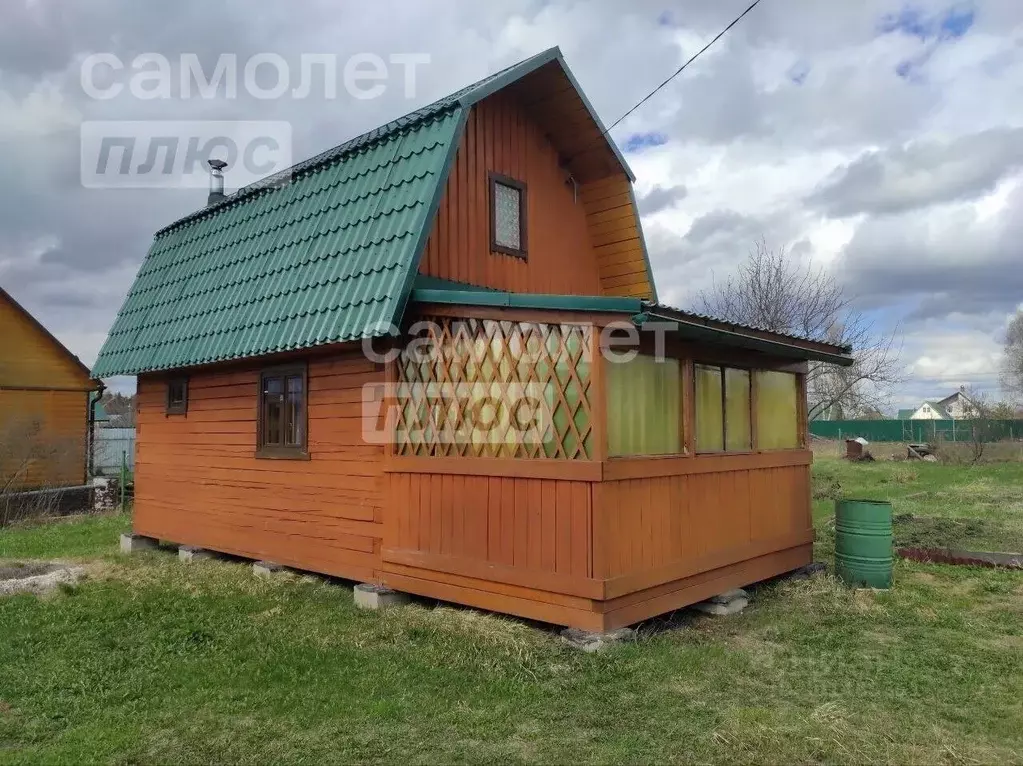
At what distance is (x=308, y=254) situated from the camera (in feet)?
27.4

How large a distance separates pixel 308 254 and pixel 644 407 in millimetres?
4131

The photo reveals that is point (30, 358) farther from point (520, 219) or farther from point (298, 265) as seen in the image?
point (520, 219)

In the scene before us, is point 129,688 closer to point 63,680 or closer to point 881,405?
point 63,680

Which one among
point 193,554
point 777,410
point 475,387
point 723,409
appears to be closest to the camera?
point 475,387

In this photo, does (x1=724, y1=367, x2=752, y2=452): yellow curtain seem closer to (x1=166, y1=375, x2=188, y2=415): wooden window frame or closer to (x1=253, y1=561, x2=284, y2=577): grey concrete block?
(x1=253, y1=561, x2=284, y2=577): grey concrete block

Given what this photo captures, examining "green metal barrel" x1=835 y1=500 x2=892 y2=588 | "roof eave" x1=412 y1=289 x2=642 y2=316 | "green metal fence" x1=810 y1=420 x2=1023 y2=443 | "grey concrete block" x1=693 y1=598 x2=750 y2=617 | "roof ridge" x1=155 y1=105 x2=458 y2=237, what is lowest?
"grey concrete block" x1=693 y1=598 x2=750 y2=617

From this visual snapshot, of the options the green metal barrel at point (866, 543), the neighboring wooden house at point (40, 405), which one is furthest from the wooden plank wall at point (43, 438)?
the green metal barrel at point (866, 543)

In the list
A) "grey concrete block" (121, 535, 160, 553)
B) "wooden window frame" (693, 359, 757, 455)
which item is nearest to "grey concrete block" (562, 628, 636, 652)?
"wooden window frame" (693, 359, 757, 455)

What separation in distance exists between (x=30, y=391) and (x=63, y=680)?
1585cm

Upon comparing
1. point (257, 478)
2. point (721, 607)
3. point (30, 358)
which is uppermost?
point (30, 358)

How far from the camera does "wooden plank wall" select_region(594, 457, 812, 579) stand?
596 centimetres

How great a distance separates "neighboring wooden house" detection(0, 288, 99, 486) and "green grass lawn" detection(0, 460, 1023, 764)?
11.6 metres

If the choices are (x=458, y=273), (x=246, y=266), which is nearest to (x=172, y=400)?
(x=246, y=266)

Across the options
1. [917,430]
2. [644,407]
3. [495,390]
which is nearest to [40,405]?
[495,390]
